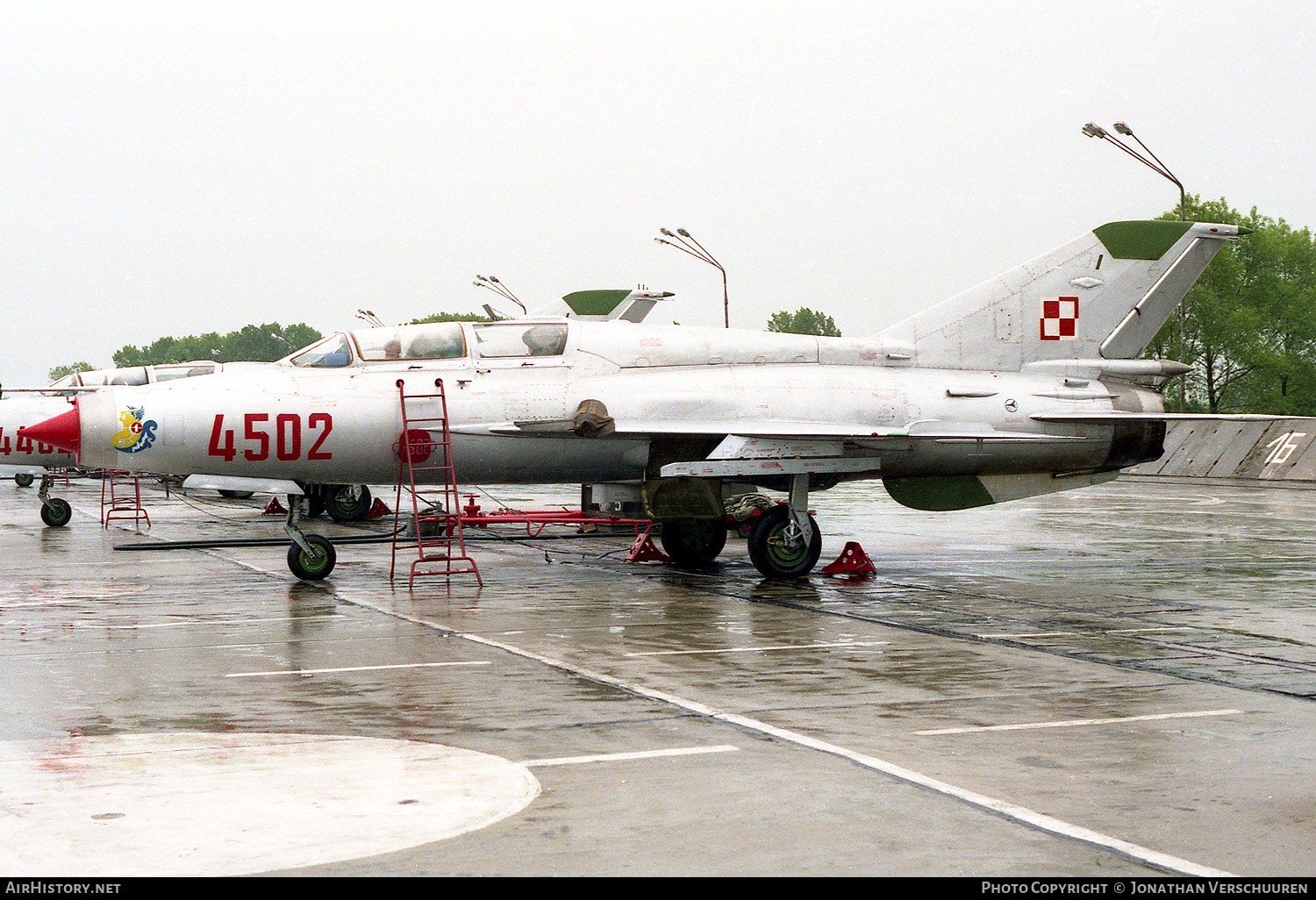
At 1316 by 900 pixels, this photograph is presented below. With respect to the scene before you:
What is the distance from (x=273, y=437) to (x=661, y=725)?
8.25 metres

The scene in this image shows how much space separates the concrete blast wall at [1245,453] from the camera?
3688cm

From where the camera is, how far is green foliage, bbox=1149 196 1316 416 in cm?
8388

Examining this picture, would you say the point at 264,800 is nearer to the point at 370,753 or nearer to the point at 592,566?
the point at 370,753

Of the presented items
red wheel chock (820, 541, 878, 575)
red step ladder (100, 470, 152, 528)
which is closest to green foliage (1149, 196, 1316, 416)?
red step ladder (100, 470, 152, 528)

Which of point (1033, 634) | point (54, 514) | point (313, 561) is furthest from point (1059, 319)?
point (54, 514)

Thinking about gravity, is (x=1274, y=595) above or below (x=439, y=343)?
below

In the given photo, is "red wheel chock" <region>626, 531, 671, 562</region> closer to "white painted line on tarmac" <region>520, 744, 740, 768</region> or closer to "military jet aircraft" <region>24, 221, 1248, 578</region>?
"military jet aircraft" <region>24, 221, 1248, 578</region>

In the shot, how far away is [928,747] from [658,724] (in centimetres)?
142

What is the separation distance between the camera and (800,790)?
5855 millimetres

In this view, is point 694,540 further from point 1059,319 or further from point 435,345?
point 1059,319

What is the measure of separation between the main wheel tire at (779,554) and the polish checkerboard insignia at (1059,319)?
4.15 meters

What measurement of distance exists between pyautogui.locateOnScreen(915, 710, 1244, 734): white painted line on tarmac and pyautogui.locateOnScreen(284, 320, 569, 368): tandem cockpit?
29.2ft

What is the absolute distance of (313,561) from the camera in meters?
14.7
